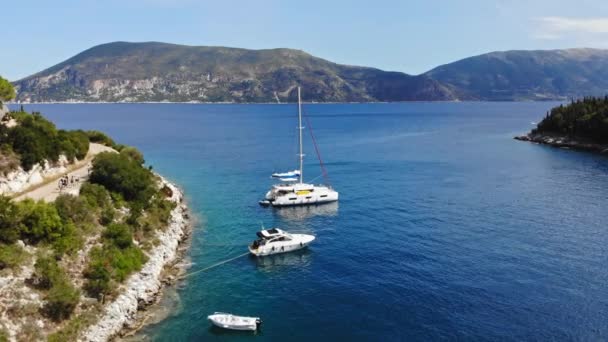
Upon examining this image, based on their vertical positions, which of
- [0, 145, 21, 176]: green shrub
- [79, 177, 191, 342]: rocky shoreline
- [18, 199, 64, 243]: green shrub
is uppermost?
[0, 145, 21, 176]: green shrub

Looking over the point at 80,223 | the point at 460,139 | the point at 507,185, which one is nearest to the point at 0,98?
the point at 80,223

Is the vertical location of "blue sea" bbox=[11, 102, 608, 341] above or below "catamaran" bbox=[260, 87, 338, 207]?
below

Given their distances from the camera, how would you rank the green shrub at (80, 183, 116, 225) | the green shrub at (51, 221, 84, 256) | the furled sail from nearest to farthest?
the green shrub at (51, 221, 84, 256), the green shrub at (80, 183, 116, 225), the furled sail

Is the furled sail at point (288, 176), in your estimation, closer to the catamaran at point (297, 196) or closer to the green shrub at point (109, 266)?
the catamaran at point (297, 196)

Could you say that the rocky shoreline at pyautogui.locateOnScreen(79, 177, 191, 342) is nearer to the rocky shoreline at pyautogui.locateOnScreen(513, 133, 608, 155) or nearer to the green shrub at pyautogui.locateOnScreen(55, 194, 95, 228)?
the green shrub at pyautogui.locateOnScreen(55, 194, 95, 228)

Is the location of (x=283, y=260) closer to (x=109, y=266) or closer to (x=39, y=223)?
(x=109, y=266)

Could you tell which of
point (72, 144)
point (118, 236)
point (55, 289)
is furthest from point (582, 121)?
point (55, 289)

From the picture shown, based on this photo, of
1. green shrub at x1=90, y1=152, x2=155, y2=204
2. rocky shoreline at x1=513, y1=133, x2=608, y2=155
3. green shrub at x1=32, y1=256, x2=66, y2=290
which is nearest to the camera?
green shrub at x1=32, y1=256, x2=66, y2=290

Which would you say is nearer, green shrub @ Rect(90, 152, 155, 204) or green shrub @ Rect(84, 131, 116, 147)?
green shrub @ Rect(90, 152, 155, 204)

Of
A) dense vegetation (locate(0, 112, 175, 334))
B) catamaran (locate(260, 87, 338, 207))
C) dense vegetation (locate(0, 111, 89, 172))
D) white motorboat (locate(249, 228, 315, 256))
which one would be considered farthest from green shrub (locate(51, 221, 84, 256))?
catamaran (locate(260, 87, 338, 207))
